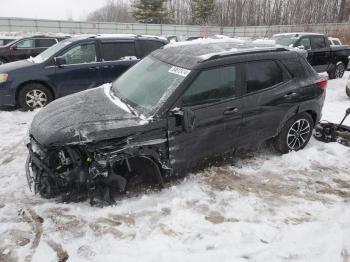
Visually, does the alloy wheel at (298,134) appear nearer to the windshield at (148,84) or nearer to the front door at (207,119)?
the front door at (207,119)

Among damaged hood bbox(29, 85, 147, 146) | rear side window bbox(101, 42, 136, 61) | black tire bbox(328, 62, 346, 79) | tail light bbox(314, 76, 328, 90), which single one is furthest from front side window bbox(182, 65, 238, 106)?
black tire bbox(328, 62, 346, 79)

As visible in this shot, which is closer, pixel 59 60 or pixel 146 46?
pixel 59 60

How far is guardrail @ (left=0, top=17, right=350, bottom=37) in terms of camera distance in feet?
108

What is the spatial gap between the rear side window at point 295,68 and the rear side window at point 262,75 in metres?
0.19

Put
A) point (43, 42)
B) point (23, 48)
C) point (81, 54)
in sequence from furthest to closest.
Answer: point (43, 42)
point (23, 48)
point (81, 54)

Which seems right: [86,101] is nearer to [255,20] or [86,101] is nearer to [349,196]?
[349,196]

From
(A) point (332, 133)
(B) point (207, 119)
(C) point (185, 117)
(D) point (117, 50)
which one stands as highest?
(D) point (117, 50)

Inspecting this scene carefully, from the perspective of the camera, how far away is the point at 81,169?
384 centimetres

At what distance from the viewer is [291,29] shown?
119 feet

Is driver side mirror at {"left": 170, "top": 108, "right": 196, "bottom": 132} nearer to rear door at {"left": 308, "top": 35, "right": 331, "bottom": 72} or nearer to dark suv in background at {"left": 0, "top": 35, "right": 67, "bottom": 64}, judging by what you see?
rear door at {"left": 308, "top": 35, "right": 331, "bottom": 72}

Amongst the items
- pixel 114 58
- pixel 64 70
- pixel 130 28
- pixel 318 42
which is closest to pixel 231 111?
pixel 114 58

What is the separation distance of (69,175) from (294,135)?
3.59 metres

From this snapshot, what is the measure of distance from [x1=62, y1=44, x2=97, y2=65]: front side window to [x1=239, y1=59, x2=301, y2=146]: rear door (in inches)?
189

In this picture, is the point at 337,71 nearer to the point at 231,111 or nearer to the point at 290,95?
the point at 290,95
